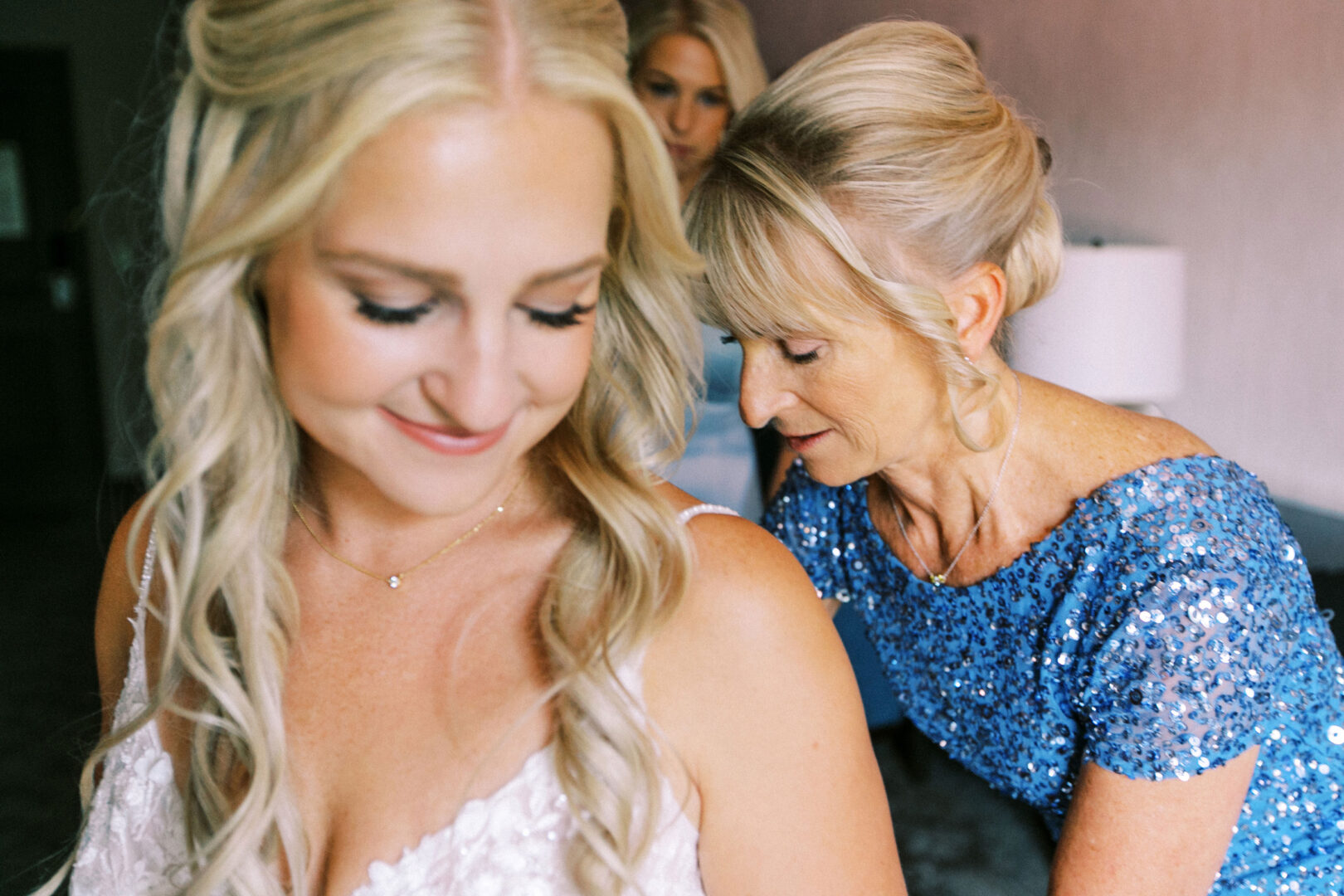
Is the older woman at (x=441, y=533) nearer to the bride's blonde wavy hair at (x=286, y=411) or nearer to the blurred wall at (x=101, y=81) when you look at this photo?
the bride's blonde wavy hair at (x=286, y=411)

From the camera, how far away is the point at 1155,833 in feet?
4.05

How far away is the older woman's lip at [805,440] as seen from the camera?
56.6 inches

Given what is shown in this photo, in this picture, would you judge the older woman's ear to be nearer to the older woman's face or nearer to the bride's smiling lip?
the older woman's face

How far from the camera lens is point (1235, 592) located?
1225mm

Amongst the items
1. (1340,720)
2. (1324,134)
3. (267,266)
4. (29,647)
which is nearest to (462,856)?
(267,266)

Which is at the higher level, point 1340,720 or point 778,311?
point 778,311

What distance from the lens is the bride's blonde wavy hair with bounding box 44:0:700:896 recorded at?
2.72ft

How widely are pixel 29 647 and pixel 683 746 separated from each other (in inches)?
168

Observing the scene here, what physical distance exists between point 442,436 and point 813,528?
964mm

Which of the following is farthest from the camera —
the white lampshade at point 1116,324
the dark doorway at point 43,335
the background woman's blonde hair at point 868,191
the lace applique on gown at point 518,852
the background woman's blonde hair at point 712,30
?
the dark doorway at point 43,335

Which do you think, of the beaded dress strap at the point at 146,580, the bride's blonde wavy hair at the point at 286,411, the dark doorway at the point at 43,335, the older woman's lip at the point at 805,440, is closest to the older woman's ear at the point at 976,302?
the older woman's lip at the point at 805,440

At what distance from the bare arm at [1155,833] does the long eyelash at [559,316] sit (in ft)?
2.69

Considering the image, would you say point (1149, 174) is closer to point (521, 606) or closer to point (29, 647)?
point (521, 606)

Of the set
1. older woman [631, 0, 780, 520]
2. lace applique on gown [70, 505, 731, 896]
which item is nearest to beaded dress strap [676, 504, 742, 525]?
lace applique on gown [70, 505, 731, 896]
